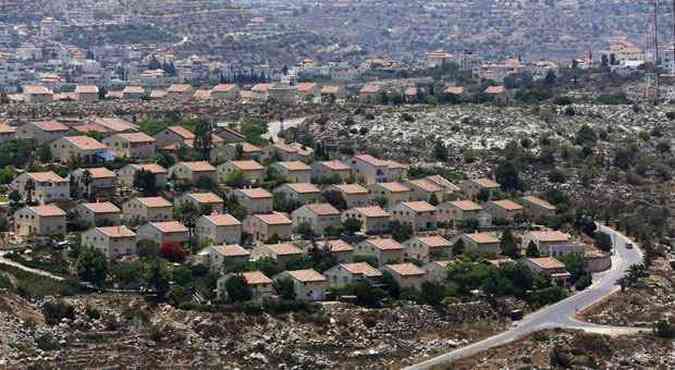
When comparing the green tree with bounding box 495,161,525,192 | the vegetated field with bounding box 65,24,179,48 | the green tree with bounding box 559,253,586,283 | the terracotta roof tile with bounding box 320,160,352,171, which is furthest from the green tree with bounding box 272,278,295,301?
the vegetated field with bounding box 65,24,179,48

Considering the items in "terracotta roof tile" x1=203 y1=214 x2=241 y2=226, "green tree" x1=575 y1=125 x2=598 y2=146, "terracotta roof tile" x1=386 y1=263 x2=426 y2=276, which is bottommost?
"green tree" x1=575 y1=125 x2=598 y2=146

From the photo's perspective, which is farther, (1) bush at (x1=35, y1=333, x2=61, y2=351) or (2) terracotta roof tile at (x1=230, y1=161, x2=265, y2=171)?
(2) terracotta roof tile at (x1=230, y1=161, x2=265, y2=171)

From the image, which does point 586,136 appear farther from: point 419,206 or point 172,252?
point 172,252

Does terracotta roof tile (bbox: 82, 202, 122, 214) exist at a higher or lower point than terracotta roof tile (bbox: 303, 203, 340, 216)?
higher

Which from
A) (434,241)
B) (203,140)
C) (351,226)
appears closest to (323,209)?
(351,226)

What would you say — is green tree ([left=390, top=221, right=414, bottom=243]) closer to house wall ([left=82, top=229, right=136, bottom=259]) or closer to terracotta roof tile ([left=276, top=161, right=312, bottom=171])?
terracotta roof tile ([left=276, top=161, right=312, bottom=171])

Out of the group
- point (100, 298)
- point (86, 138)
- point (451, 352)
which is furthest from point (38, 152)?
point (451, 352)

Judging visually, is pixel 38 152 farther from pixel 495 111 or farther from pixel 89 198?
pixel 495 111
